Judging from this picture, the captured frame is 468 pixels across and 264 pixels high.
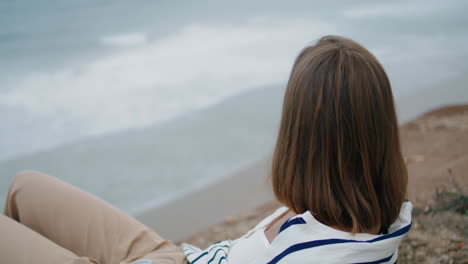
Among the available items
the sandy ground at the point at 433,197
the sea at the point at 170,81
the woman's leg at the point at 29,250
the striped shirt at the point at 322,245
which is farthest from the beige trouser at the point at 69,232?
the sea at the point at 170,81

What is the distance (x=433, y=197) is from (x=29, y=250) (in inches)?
93.2

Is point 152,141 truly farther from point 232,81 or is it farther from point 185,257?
point 185,257

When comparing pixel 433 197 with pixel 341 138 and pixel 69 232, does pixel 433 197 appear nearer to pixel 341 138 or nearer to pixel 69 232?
pixel 341 138

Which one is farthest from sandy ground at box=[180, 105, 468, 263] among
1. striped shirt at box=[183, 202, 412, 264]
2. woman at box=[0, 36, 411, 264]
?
striped shirt at box=[183, 202, 412, 264]

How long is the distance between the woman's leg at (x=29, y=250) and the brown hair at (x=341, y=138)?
89cm

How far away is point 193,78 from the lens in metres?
7.38

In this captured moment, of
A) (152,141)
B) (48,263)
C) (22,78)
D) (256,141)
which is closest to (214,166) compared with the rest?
(256,141)

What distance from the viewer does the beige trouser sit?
5.90ft

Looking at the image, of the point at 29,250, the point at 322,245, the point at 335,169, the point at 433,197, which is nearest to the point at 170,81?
the point at 433,197

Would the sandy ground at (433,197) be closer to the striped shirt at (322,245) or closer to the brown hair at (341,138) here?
the brown hair at (341,138)

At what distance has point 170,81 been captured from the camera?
7.32 m

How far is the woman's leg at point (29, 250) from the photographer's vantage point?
5.75 feet

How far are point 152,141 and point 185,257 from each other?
3.54 meters

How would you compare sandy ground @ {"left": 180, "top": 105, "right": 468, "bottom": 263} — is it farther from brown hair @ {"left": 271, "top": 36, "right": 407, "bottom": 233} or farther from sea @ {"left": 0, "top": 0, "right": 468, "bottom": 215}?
brown hair @ {"left": 271, "top": 36, "right": 407, "bottom": 233}
